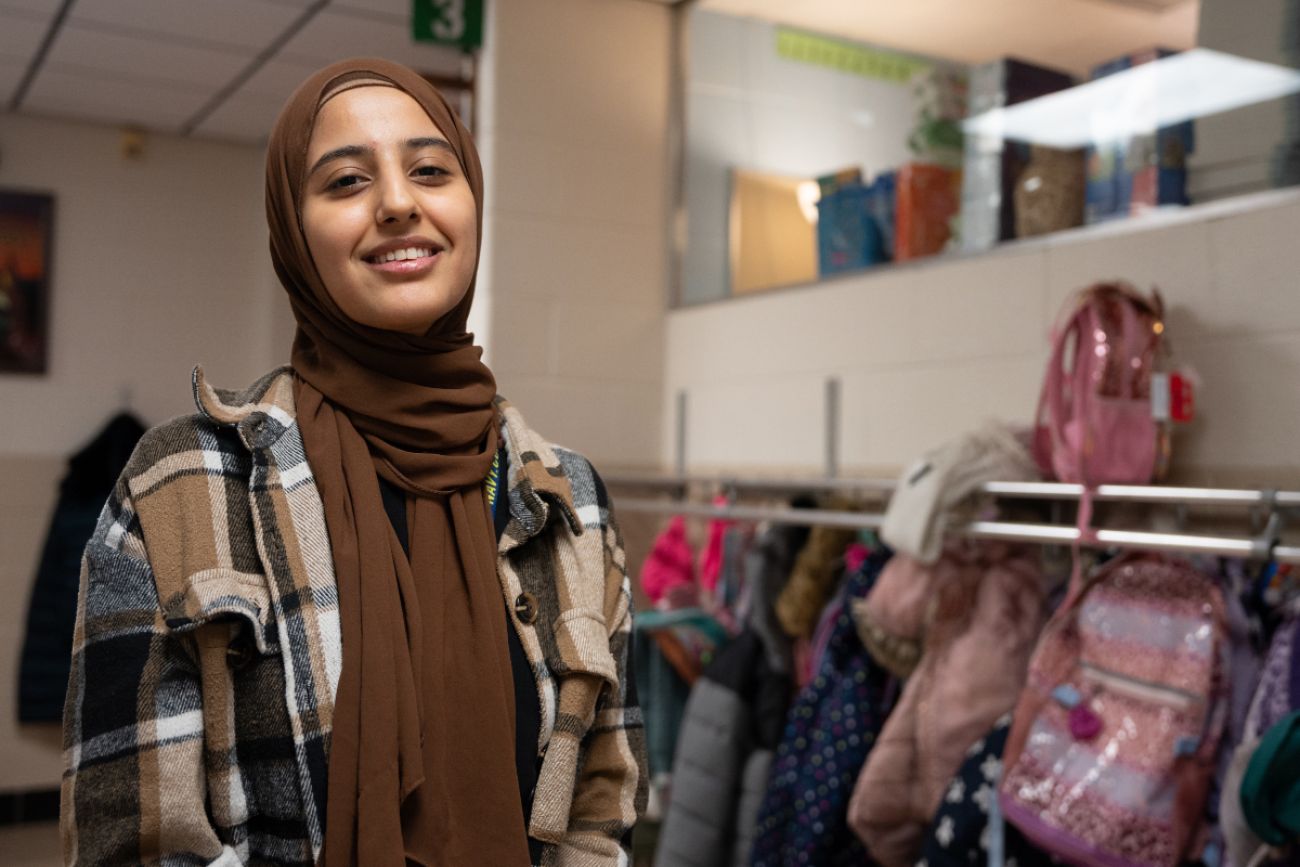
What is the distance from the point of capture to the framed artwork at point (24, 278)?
16.4 ft

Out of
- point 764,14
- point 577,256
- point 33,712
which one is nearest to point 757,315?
point 577,256

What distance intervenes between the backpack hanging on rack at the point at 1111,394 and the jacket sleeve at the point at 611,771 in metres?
0.93

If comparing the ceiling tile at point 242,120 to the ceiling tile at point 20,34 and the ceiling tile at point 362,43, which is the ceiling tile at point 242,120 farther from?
the ceiling tile at point 20,34

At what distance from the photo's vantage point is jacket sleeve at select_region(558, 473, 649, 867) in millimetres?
1189

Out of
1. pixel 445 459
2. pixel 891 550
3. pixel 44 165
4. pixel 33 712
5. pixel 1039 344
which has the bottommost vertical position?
pixel 33 712

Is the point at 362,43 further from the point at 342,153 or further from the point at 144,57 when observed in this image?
the point at 342,153

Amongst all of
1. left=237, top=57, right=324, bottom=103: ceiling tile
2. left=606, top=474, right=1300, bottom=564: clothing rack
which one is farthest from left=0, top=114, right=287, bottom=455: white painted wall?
left=606, top=474, right=1300, bottom=564: clothing rack

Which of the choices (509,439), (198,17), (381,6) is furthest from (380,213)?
(198,17)

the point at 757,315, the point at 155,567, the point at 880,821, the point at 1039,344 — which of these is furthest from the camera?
the point at 757,315

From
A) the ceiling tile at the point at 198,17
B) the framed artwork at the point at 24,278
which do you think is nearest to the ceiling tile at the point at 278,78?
the ceiling tile at the point at 198,17

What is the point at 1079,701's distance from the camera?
1.86 meters

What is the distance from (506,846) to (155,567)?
367 mm

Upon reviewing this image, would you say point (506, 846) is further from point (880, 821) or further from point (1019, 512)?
point (1019, 512)

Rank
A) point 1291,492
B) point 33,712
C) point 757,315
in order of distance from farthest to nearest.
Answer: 1. point 33,712
2. point 757,315
3. point 1291,492
